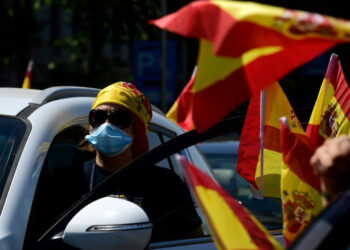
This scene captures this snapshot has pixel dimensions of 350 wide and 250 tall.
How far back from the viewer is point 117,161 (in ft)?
11.3

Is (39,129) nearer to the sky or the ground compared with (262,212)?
nearer to the sky

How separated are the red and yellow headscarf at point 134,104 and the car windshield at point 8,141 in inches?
17.3

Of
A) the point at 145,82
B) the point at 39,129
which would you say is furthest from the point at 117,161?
the point at 145,82

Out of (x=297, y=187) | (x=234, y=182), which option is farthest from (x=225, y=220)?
(x=234, y=182)

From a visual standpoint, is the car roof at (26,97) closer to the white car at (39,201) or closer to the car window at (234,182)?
the white car at (39,201)

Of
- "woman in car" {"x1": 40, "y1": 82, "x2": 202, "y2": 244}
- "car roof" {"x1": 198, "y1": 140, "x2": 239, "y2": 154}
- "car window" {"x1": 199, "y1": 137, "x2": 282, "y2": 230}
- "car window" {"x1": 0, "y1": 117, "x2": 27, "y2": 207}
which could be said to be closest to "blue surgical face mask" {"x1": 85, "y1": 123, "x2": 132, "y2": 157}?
"woman in car" {"x1": 40, "y1": 82, "x2": 202, "y2": 244}

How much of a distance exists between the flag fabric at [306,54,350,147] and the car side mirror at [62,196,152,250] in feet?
2.14

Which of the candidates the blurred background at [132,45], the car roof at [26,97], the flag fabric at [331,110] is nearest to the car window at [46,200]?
the car roof at [26,97]

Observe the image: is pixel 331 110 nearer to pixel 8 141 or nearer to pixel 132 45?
pixel 8 141

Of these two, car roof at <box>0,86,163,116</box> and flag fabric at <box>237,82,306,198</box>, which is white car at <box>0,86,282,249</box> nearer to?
car roof at <box>0,86,163,116</box>

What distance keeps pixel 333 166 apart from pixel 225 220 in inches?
11.6

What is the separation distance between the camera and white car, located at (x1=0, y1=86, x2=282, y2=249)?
2586 mm

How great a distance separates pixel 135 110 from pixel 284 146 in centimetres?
141

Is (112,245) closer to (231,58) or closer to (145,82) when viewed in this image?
(231,58)
